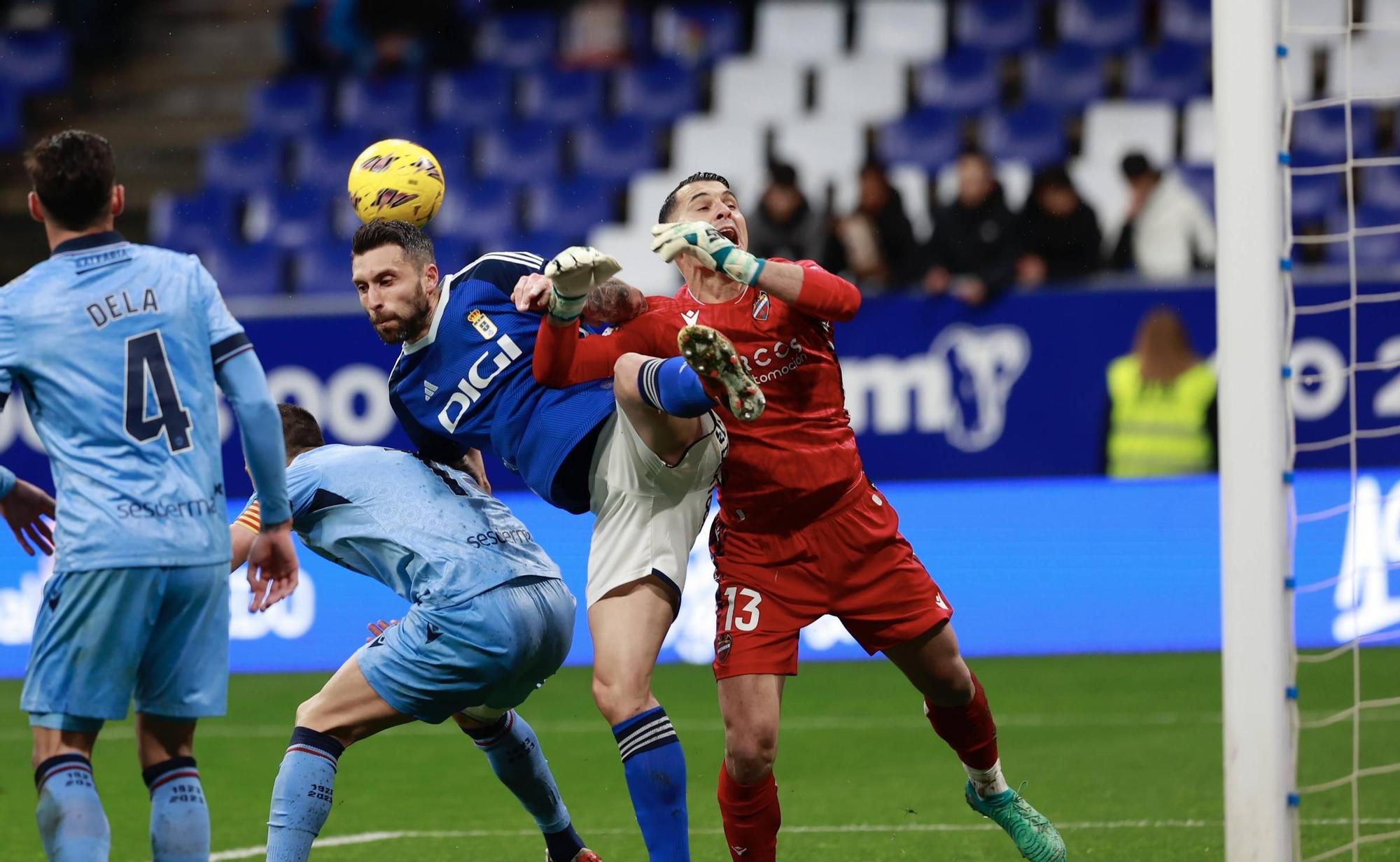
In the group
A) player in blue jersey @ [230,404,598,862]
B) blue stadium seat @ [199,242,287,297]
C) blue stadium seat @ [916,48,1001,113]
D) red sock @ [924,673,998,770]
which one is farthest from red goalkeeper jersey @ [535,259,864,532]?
blue stadium seat @ [199,242,287,297]

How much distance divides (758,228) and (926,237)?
3.80ft

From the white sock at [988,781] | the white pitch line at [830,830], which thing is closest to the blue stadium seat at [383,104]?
the white pitch line at [830,830]

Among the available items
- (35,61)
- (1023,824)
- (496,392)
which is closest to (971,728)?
(1023,824)

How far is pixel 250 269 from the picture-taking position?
50.5ft

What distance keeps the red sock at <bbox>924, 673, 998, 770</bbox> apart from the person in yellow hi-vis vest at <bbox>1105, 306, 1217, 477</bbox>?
6.16 m

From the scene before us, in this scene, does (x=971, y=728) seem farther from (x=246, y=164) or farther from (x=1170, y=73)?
(x=246, y=164)

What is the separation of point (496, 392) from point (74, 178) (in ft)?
4.64

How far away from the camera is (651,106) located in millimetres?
15867

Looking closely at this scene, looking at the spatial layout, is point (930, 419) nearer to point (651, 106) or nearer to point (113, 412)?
point (651, 106)

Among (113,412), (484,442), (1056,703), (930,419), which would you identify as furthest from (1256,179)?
(930,419)

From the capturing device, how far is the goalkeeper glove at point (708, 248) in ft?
15.7

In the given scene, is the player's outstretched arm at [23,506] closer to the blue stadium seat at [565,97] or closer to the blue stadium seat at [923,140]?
the blue stadium seat at [923,140]

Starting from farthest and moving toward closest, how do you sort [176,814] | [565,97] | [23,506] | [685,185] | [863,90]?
[565,97]
[863,90]
[685,185]
[23,506]
[176,814]

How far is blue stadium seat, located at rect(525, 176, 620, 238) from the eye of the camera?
50.1ft
